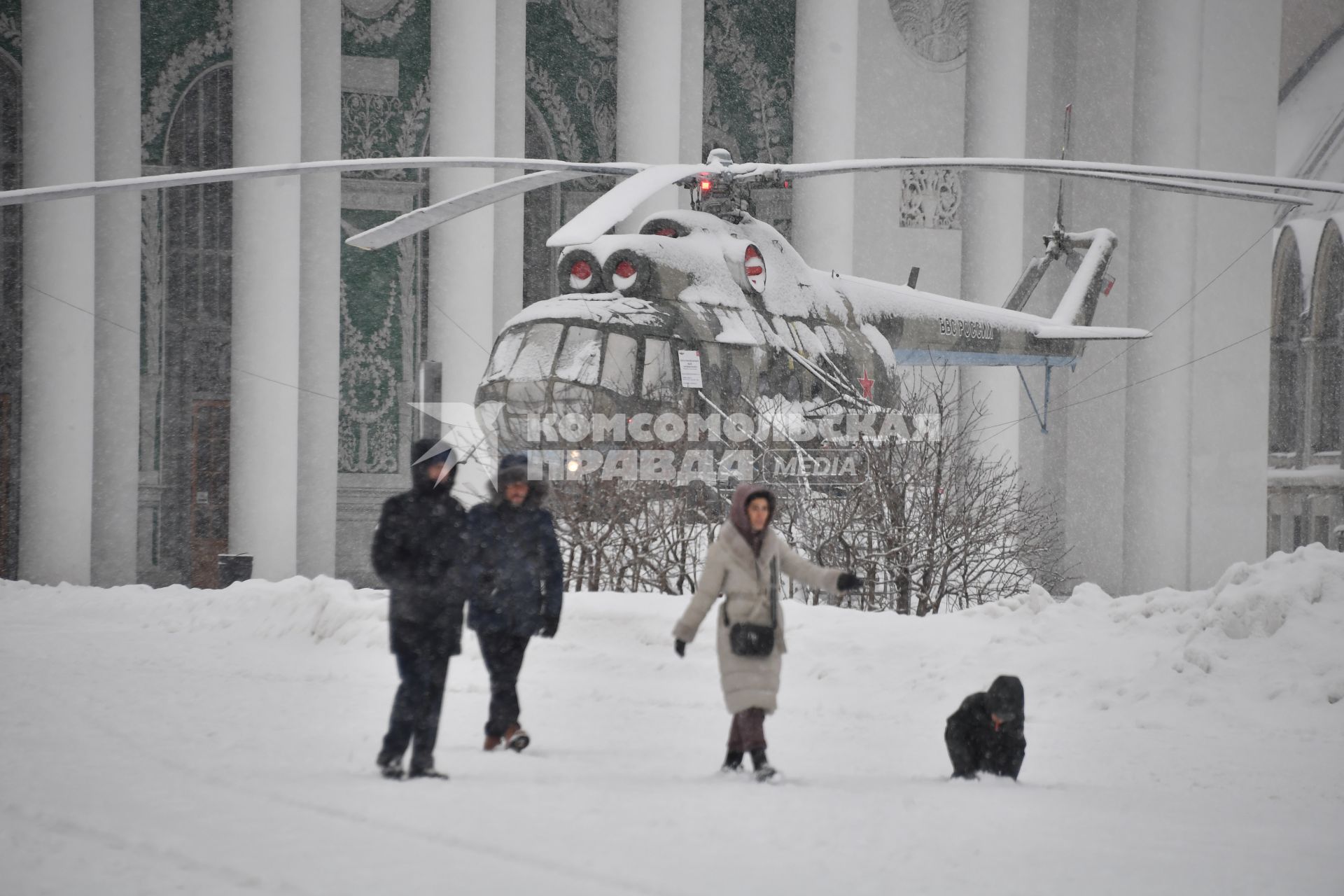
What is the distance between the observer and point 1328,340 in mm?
29297

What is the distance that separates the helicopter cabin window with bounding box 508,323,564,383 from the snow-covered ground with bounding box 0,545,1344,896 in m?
2.46

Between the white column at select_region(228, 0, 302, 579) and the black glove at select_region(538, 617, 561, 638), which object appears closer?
the black glove at select_region(538, 617, 561, 638)

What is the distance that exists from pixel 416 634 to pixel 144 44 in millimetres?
20228

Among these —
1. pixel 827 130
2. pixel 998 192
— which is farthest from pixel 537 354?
pixel 998 192

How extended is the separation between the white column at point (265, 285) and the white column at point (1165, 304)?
48.3 ft

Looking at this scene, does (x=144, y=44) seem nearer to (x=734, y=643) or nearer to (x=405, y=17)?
(x=405, y=17)

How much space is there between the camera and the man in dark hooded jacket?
6.71 metres

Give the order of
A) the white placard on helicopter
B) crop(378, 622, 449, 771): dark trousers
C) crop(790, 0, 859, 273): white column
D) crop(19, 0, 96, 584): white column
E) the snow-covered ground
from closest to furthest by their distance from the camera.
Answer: the snow-covered ground, crop(378, 622, 449, 771): dark trousers, the white placard on helicopter, crop(19, 0, 96, 584): white column, crop(790, 0, 859, 273): white column

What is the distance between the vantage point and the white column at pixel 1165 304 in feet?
74.6

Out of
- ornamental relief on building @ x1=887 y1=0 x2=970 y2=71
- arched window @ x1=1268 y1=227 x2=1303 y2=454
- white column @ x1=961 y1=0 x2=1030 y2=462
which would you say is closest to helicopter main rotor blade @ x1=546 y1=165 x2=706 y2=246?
white column @ x1=961 y1=0 x2=1030 y2=462

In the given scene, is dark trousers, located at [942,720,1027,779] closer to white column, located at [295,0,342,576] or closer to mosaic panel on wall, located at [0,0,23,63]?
white column, located at [295,0,342,576]

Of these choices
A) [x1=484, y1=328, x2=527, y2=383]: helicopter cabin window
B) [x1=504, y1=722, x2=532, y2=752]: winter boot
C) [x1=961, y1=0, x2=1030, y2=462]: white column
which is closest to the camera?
[x1=504, y1=722, x2=532, y2=752]: winter boot

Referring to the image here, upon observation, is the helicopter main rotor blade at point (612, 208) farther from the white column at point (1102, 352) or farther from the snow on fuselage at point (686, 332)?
the white column at point (1102, 352)

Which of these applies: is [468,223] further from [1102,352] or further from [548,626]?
[548,626]
